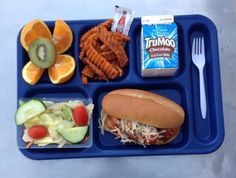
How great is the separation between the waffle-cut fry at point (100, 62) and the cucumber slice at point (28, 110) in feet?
0.71

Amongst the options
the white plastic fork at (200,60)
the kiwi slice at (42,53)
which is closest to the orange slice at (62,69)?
the kiwi slice at (42,53)

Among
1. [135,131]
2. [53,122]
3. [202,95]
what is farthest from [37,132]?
[202,95]

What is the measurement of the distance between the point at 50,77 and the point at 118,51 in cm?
24

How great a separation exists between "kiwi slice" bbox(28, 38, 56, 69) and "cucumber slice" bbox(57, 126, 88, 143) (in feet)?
0.70

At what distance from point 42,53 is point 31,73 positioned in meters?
0.08

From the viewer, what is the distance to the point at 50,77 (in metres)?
1.31

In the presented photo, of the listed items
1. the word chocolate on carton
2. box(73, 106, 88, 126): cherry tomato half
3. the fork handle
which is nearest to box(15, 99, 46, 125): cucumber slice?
box(73, 106, 88, 126): cherry tomato half

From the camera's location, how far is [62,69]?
50.6 inches

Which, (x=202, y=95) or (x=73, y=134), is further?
(x=202, y=95)

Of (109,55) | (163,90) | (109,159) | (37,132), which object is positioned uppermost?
(109,55)

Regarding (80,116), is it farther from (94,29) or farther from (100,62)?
(94,29)

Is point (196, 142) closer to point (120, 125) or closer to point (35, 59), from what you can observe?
point (120, 125)

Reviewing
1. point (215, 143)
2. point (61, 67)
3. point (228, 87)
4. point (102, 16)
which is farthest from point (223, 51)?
point (61, 67)

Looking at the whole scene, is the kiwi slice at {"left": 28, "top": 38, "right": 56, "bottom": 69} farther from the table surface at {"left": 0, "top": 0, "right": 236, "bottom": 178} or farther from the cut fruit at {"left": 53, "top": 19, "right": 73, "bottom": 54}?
the table surface at {"left": 0, "top": 0, "right": 236, "bottom": 178}
